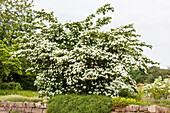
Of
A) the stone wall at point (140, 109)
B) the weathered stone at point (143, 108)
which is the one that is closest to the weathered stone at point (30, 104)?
the stone wall at point (140, 109)

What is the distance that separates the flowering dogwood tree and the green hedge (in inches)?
30.8

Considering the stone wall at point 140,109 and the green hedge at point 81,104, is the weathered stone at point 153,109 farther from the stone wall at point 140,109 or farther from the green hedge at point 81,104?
the green hedge at point 81,104

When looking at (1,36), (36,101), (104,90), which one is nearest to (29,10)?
(1,36)

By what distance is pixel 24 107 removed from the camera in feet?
25.7

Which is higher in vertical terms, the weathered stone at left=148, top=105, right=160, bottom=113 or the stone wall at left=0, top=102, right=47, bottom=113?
the weathered stone at left=148, top=105, right=160, bottom=113

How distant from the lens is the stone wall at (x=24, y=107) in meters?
7.41

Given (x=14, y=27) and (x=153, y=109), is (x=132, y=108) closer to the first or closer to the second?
(x=153, y=109)

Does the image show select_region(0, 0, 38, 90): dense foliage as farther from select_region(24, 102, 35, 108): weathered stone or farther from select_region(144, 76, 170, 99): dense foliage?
select_region(144, 76, 170, 99): dense foliage

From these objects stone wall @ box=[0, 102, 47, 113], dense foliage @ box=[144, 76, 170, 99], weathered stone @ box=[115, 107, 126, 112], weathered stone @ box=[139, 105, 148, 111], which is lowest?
stone wall @ box=[0, 102, 47, 113]

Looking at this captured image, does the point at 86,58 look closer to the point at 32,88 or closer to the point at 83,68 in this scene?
the point at 83,68

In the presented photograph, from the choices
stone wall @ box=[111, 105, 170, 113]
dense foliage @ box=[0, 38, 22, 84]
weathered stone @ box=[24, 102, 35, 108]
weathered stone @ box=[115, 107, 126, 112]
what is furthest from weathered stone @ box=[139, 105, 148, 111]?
dense foliage @ box=[0, 38, 22, 84]

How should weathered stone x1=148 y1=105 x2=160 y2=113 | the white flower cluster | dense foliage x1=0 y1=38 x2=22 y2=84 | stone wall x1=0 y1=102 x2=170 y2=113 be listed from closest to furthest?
weathered stone x1=148 y1=105 x2=160 y2=113, stone wall x1=0 y1=102 x2=170 y2=113, the white flower cluster, dense foliage x1=0 y1=38 x2=22 y2=84

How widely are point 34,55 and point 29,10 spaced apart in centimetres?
1302

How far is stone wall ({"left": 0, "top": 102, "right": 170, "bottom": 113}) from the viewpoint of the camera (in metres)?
5.41
